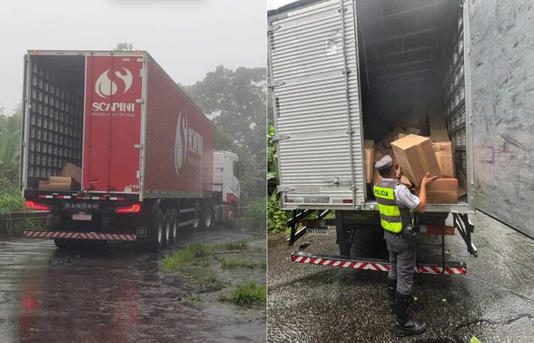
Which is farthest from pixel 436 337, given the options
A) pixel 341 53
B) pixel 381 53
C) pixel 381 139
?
pixel 381 53

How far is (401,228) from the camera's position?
2990 millimetres

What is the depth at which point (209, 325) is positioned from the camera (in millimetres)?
2977

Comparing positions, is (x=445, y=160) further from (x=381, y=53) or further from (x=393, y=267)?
(x=381, y=53)

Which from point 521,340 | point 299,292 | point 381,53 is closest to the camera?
point 521,340

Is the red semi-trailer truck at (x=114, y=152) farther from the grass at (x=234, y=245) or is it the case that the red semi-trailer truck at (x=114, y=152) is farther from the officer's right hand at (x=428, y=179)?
the officer's right hand at (x=428, y=179)

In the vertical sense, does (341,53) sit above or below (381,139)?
above

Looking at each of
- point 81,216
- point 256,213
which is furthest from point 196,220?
point 81,216

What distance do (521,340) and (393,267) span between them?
38.1 inches

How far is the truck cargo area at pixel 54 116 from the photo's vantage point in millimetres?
3834

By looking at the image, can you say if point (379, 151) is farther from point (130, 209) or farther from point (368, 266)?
point (130, 209)

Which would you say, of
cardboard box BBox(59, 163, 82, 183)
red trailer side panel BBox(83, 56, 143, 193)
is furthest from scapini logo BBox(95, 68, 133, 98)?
cardboard box BBox(59, 163, 82, 183)

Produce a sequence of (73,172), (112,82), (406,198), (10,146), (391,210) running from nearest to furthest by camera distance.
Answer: (406,198) → (391,210) → (10,146) → (112,82) → (73,172)

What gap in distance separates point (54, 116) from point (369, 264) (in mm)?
3541

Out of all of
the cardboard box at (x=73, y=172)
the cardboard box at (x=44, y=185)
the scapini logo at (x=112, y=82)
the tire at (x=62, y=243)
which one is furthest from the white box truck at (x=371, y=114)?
the cardboard box at (x=44, y=185)
